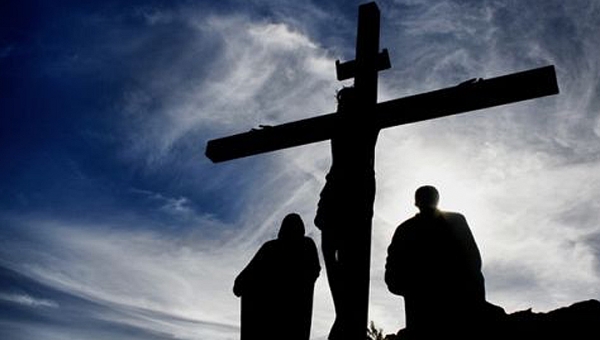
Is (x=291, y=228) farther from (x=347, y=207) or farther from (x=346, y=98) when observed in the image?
(x=346, y=98)

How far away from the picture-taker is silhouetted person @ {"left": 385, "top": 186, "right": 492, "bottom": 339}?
4.10m

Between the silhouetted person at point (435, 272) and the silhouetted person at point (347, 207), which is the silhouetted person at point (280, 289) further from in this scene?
the silhouetted person at point (435, 272)

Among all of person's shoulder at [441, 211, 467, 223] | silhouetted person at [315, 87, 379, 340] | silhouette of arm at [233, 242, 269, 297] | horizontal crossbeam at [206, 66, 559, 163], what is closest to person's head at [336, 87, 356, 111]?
silhouetted person at [315, 87, 379, 340]

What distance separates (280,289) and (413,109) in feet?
7.39

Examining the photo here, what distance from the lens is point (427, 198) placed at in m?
4.68

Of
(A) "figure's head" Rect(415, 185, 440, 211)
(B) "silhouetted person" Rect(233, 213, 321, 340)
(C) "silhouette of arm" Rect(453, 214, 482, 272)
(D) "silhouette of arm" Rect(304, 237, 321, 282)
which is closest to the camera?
(C) "silhouette of arm" Rect(453, 214, 482, 272)

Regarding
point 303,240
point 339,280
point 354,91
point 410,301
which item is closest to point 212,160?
point 303,240

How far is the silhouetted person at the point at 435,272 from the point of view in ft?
13.4

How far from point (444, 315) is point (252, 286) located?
1824 mm

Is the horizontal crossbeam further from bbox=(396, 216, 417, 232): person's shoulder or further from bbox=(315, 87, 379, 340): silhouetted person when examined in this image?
bbox=(396, 216, 417, 232): person's shoulder

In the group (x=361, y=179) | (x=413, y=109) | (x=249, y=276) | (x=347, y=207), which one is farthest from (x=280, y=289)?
(x=413, y=109)

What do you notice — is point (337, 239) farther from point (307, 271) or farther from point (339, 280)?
point (307, 271)

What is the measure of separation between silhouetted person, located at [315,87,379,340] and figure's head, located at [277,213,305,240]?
2.20 feet

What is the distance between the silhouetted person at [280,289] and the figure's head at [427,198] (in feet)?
4.02
